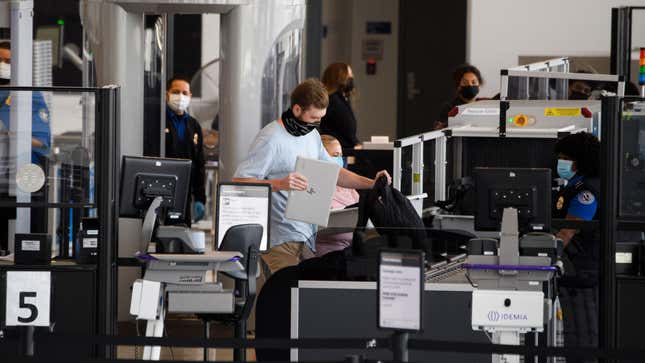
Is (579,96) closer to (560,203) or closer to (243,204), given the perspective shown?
(560,203)

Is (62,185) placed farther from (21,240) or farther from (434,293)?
(434,293)

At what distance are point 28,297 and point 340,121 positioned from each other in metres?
4.39

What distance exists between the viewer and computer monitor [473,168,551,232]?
5.99m

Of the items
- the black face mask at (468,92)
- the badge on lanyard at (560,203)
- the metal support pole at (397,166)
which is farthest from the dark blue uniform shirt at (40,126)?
the black face mask at (468,92)

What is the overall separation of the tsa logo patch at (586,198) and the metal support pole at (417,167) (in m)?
2.01

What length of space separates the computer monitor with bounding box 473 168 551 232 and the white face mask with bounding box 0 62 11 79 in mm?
3795

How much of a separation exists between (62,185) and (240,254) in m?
2.64

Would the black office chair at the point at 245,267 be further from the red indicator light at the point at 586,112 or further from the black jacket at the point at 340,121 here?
the black jacket at the point at 340,121

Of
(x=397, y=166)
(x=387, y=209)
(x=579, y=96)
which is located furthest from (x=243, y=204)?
(x=579, y=96)

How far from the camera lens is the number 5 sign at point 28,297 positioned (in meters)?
6.05

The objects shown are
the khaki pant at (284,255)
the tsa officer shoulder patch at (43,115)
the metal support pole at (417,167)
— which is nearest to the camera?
the khaki pant at (284,255)

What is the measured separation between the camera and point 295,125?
6.98 m

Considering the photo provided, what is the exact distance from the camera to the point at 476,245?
5609 mm

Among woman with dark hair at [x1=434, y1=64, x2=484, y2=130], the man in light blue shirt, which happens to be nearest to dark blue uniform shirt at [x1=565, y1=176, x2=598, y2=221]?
the man in light blue shirt
